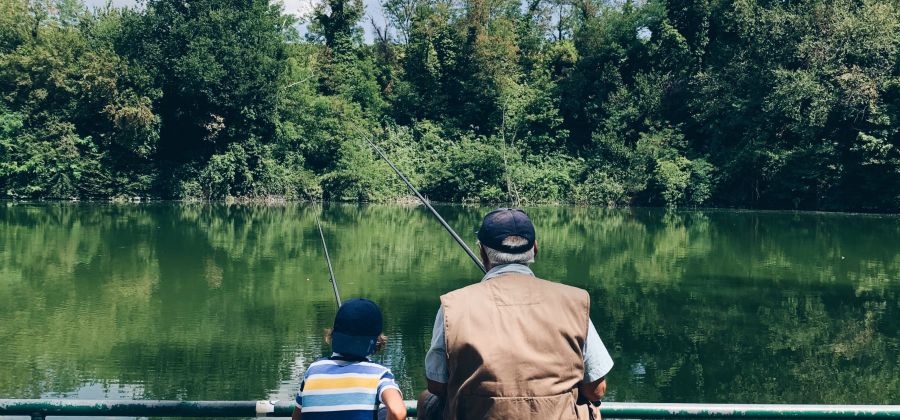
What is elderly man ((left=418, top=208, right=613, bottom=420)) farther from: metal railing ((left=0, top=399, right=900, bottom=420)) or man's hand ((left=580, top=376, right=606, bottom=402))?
metal railing ((left=0, top=399, right=900, bottom=420))

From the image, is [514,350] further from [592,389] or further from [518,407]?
[592,389]

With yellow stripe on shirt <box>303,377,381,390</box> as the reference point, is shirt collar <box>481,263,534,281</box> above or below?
above

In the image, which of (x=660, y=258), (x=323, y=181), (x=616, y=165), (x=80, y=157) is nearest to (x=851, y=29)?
(x=616, y=165)

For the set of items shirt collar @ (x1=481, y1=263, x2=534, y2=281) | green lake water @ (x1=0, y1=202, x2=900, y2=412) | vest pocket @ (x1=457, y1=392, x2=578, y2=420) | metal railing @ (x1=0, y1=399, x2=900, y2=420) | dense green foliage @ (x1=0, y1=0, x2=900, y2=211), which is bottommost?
green lake water @ (x1=0, y1=202, x2=900, y2=412)

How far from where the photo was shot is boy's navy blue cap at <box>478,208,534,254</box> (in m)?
1.96

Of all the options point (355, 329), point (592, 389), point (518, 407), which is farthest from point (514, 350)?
point (355, 329)

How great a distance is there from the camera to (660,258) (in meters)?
17.5

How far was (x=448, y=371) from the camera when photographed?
1843 mm

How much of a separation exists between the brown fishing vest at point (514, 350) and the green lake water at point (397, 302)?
544cm

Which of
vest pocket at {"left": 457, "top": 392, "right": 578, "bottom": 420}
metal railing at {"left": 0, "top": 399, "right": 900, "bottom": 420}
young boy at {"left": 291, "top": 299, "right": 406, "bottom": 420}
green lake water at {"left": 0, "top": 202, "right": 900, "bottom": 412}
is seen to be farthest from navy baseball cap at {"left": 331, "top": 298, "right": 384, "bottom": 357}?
green lake water at {"left": 0, "top": 202, "right": 900, "bottom": 412}

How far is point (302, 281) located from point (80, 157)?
21.1m

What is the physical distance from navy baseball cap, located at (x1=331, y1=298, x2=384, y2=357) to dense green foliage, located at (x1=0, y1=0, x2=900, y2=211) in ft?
94.8

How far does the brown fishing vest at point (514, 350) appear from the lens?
179 centimetres

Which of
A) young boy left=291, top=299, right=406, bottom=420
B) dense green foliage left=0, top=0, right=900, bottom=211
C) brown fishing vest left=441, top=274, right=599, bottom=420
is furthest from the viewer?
dense green foliage left=0, top=0, right=900, bottom=211
